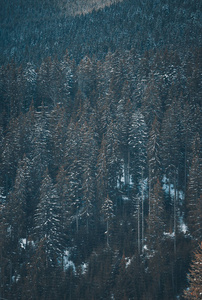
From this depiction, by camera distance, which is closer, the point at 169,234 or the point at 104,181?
the point at 169,234

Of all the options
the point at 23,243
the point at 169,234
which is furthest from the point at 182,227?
the point at 23,243

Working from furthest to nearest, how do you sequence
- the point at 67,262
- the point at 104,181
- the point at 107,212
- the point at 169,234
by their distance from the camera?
the point at 104,181, the point at 107,212, the point at 169,234, the point at 67,262

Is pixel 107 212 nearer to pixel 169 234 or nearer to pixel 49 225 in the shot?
pixel 49 225

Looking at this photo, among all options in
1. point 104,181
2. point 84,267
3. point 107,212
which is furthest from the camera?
point 104,181

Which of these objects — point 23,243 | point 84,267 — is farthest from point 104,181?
point 23,243

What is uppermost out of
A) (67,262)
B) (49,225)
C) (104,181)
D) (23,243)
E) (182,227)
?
(104,181)

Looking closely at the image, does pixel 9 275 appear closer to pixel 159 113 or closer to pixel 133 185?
pixel 133 185

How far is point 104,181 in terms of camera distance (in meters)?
45.5

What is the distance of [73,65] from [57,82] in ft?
37.8

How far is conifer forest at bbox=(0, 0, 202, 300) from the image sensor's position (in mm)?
35406

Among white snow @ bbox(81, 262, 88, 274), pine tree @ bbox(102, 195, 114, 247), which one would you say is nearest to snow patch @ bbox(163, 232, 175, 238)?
pine tree @ bbox(102, 195, 114, 247)

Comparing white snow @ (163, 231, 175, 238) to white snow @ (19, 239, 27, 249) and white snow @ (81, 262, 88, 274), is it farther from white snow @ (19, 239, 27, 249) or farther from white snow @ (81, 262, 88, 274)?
white snow @ (19, 239, 27, 249)

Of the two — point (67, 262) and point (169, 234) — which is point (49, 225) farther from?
point (169, 234)

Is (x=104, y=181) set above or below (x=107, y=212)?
above
